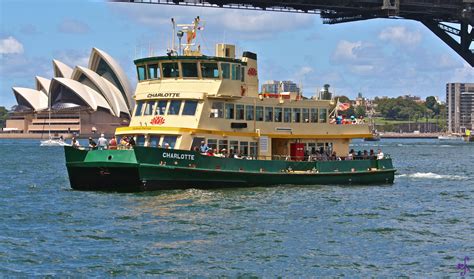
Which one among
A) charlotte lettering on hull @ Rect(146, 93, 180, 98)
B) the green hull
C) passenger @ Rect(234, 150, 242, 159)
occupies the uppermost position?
charlotte lettering on hull @ Rect(146, 93, 180, 98)

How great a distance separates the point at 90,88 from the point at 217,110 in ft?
424

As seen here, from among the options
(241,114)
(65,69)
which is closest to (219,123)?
(241,114)

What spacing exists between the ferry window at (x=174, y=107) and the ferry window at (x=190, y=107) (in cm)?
25

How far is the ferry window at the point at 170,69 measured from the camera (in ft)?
112

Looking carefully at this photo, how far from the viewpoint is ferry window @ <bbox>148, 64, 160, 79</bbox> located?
34.7 m

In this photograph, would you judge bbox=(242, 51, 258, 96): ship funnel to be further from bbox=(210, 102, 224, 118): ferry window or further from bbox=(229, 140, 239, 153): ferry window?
bbox=(229, 140, 239, 153): ferry window

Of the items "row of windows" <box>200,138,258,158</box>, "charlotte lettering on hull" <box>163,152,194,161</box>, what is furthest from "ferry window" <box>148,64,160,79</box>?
"charlotte lettering on hull" <box>163,152,194,161</box>

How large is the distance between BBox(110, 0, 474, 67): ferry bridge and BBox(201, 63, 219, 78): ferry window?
2298 inches

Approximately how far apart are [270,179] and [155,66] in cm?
602

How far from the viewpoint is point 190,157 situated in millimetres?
31984

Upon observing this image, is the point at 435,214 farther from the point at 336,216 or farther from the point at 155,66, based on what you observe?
the point at 155,66

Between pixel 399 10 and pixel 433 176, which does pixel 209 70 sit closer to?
pixel 433 176

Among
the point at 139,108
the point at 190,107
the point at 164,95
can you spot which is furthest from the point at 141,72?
A: the point at 190,107

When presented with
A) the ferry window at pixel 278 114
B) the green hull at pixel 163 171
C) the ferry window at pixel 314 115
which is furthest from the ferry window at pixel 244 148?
the ferry window at pixel 314 115
